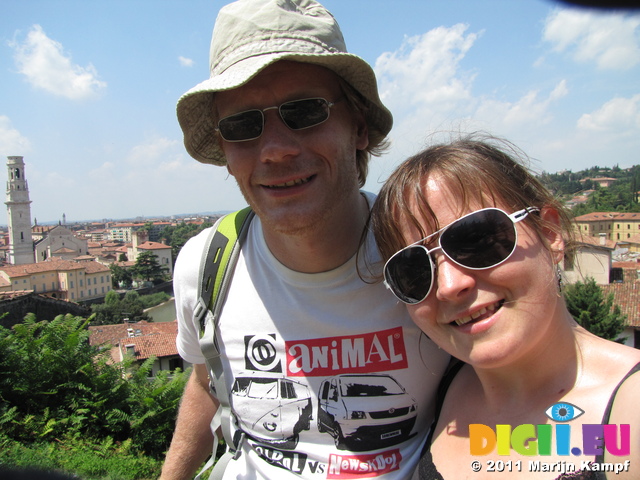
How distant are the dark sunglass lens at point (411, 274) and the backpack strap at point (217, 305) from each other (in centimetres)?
101

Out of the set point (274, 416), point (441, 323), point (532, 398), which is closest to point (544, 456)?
point (532, 398)

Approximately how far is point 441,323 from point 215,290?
48.3 inches

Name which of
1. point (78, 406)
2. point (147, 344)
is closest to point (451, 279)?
point (78, 406)

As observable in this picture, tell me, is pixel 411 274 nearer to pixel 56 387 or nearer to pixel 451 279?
pixel 451 279

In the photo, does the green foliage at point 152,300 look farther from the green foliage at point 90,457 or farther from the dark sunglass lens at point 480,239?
the dark sunglass lens at point 480,239

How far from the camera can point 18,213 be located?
7844 centimetres

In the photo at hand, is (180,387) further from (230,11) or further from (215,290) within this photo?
(230,11)

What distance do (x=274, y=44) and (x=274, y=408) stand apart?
168cm

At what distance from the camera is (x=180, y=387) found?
298 inches

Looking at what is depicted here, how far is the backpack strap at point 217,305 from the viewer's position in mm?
2287

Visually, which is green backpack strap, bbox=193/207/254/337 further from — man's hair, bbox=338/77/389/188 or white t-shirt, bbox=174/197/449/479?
man's hair, bbox=338/77/389/188

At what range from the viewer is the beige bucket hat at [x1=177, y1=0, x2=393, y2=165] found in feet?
6.49

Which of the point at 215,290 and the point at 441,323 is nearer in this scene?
the point at 441,323

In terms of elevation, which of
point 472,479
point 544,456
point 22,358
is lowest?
point 22,358
